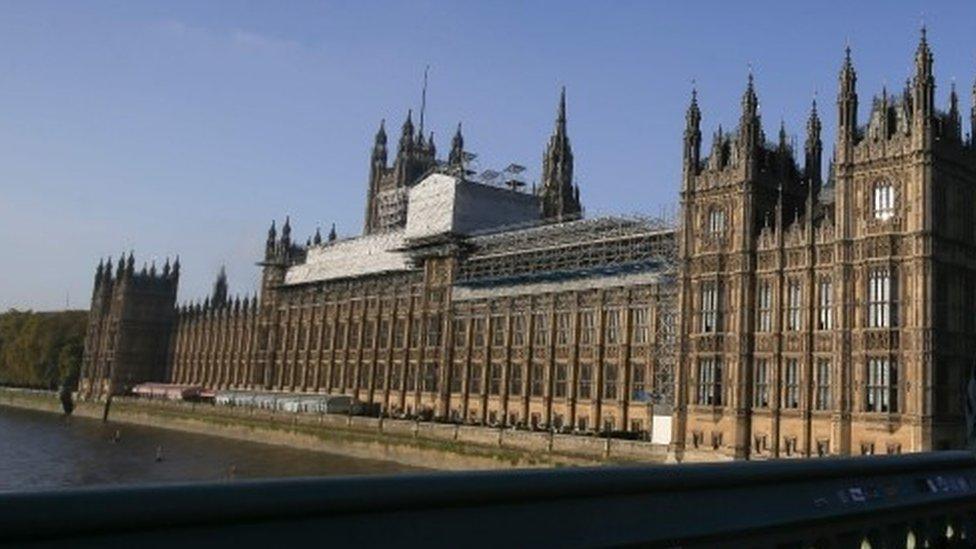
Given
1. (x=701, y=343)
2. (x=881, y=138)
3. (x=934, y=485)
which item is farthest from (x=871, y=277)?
(x=934, y=485)

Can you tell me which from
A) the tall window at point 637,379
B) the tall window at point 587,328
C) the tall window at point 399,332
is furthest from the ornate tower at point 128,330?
the tall window at point 637,379

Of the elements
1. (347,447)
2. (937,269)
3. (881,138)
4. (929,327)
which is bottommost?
(347,447)

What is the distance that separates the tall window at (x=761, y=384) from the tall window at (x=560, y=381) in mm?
25088

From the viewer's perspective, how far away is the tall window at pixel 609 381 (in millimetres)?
73938

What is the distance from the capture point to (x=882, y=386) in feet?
161

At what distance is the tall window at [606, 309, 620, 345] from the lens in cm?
7456

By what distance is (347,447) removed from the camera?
267ft

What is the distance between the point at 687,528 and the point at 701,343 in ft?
180

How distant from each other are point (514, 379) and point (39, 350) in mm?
124491

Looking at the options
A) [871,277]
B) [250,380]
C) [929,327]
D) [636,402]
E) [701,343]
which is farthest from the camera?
[250,380]

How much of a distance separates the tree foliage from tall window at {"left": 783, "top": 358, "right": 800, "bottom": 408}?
474ft

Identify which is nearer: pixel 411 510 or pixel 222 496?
pixel 222 496

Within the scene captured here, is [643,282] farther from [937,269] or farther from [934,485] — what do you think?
[934,485]

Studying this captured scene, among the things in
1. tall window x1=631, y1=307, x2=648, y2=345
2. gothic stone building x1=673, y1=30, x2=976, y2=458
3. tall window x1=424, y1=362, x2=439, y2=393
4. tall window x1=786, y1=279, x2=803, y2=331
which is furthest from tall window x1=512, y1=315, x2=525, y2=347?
tall window x1=786, y1=279, x2=803, y2=331
